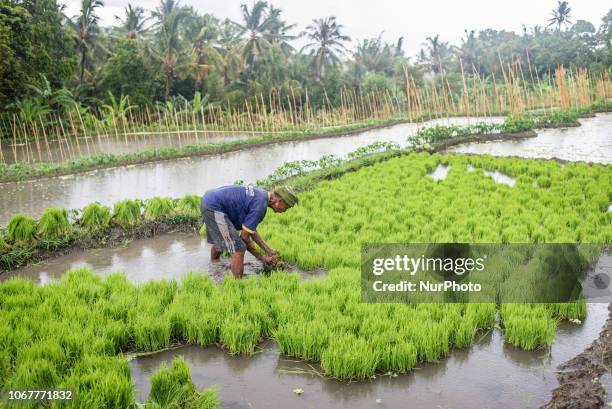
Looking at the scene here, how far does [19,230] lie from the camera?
19.8 feet

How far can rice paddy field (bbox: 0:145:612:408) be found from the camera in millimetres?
3102

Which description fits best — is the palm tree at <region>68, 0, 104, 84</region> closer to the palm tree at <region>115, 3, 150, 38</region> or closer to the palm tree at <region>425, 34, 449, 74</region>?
the palm tree at <region>115, 3, 150, 38</region>

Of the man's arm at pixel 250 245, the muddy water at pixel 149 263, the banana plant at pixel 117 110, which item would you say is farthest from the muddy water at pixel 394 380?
the banana plant at pixel 117 110

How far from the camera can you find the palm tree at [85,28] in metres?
26.3

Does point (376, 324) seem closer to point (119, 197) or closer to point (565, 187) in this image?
point (565, 187)

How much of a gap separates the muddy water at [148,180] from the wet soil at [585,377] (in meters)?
7.60

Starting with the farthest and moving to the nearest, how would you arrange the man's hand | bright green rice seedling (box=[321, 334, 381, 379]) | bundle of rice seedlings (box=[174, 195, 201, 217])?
bundle of rice seedlings (box=[174, 195, 201, 217]) < the man's hand < bright green rice seedling (box=[321, 334, 381, 379])

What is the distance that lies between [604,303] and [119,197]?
8169mm

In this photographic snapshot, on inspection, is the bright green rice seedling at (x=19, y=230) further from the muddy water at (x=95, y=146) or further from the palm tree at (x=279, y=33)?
the palm tree at (x=279, y=33)

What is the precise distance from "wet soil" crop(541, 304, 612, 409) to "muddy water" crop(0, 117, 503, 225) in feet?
24.9

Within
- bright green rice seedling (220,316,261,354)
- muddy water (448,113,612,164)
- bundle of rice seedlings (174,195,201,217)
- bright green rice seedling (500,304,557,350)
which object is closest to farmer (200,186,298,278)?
bright green rice seedling (220,316,261,354)

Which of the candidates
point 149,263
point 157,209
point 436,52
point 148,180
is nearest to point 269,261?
point 149,263

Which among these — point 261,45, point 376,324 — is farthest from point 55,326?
point 261,45

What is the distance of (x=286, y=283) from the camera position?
466cm
